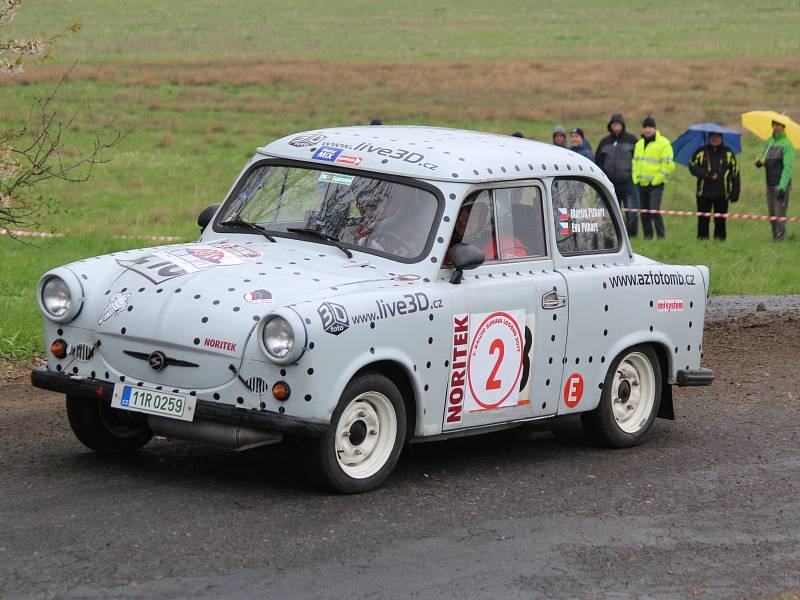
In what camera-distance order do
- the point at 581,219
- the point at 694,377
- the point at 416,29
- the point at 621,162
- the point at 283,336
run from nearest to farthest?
1. the point at 283,336
2. the point at 581,219
3. the point at 694,377
4. the point at 621,162
5. the point at 416,29

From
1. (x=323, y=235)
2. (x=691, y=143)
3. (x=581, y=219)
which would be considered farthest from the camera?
(x=691, y=143)

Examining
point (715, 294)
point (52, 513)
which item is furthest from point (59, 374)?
point (715, 294)

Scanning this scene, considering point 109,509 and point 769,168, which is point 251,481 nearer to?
point 109,509

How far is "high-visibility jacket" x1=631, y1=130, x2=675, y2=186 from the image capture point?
20.0 metres

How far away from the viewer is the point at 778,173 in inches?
789

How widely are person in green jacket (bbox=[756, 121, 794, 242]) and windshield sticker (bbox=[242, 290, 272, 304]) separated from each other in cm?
1396

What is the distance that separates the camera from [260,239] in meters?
8.38

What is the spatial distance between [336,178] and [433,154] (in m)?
0.60

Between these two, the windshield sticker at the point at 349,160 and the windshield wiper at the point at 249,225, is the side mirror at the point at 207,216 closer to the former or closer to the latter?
the windshield wiper at the point at 249,225

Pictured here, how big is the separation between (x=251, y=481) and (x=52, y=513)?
46.3 inches

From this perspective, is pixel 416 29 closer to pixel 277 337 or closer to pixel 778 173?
pixel 778 173

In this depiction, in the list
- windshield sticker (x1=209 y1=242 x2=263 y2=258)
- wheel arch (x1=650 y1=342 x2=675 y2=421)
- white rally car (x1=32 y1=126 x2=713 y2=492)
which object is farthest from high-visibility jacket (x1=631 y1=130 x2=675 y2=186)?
windshield sticker (x1=209 y1=242 x2=263 y2=258)

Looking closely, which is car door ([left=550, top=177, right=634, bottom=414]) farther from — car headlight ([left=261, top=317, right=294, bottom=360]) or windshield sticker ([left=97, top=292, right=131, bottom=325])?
windshield sticker ([left=97, top=292, right=131, bottom=325])

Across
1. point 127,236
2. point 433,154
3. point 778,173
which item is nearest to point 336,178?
point 433,154
